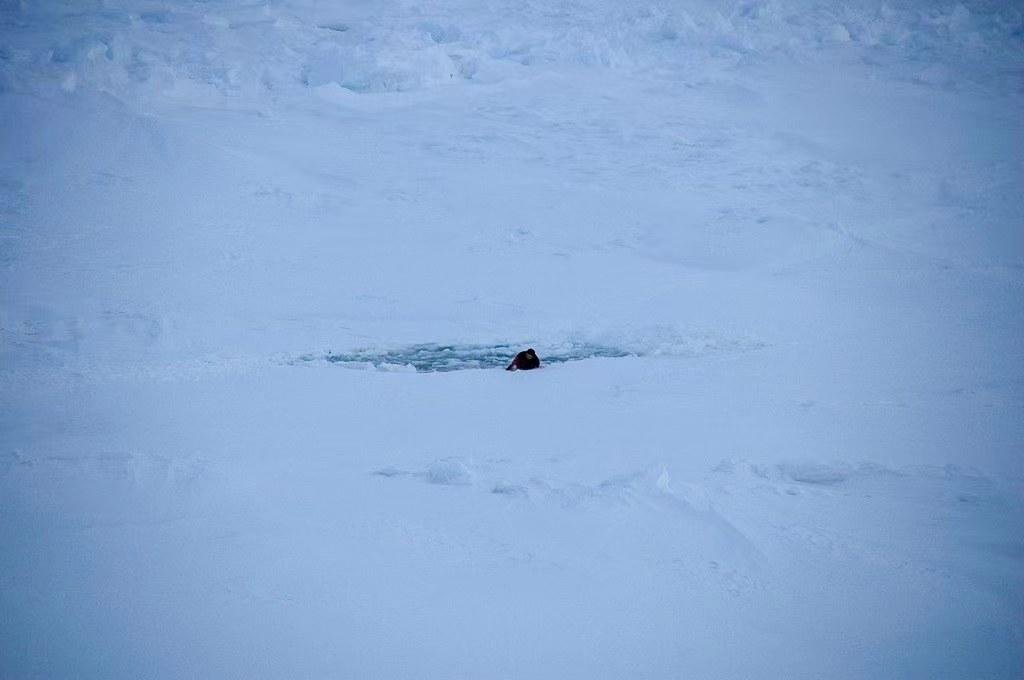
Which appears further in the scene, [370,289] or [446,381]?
[370,289]

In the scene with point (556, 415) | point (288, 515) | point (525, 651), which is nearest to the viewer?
point (525, 651)

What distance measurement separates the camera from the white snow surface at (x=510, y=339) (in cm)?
293

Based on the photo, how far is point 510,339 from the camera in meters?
6.14

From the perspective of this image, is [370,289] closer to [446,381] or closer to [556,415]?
[446,381]

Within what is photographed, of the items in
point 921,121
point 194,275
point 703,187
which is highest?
point 921,121

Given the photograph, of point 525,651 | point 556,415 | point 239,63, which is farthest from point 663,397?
point 239,63

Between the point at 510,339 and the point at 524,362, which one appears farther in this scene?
the point at 510,339

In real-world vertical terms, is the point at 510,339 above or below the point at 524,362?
below

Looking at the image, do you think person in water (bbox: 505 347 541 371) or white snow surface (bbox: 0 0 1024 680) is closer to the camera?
white snow surface (bbox: 0 0 1024 680)

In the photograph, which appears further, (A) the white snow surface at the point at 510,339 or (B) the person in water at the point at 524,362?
Answer: (B) the person in water at the point at 524,362

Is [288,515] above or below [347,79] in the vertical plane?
below

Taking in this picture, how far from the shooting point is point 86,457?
401cm

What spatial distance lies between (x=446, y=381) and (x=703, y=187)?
4.78 meters

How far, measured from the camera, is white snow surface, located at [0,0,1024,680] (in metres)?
2.93
